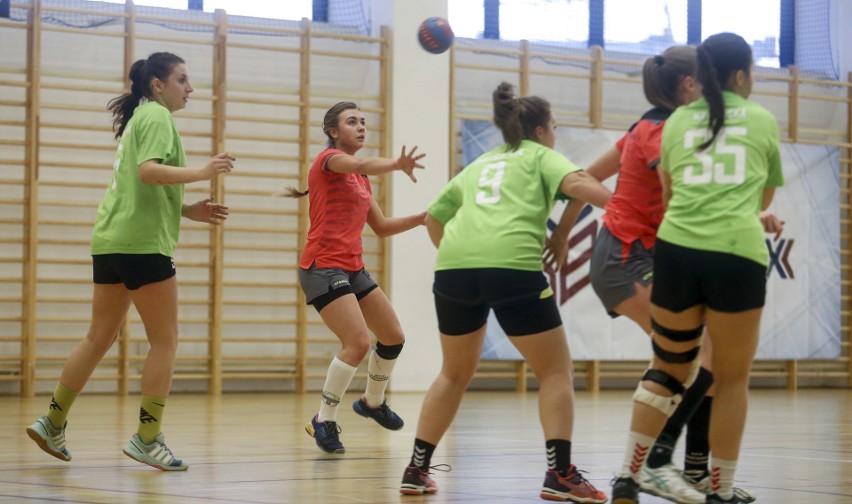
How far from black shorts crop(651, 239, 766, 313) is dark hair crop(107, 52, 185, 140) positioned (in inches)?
88.5

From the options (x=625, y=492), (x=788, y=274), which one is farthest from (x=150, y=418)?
(x=788, y=274)

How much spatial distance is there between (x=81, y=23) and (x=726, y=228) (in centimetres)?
778

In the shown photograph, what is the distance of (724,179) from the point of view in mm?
2928

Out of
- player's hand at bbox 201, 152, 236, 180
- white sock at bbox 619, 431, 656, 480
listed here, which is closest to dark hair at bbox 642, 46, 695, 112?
white sock at bbox 619, 431, 656, 480

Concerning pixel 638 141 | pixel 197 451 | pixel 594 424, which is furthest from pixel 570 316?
pixel 638 141

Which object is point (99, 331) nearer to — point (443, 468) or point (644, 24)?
point (443, 468)

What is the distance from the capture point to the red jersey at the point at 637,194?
347 centimetres

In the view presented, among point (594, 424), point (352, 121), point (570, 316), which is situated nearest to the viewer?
point (352, 121)

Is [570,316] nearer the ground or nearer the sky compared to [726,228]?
nearer the ground

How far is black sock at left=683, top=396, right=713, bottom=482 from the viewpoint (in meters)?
3.49

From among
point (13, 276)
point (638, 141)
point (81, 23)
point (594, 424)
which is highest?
point (81, 23)

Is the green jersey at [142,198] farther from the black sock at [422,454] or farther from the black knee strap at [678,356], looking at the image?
the black knee strap at [678,356]

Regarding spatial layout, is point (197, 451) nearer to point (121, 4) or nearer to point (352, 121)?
point (352, 121)

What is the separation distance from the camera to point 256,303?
9.69 metres
